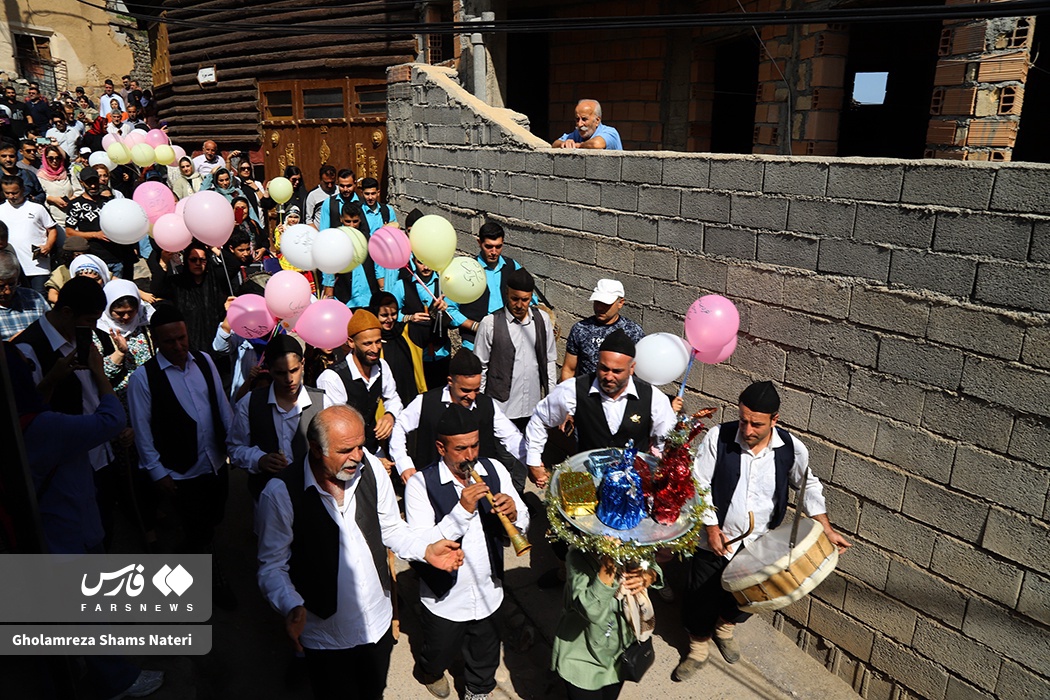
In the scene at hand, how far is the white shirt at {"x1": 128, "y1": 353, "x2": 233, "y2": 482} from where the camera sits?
13.8ft

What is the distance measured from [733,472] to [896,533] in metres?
0.94

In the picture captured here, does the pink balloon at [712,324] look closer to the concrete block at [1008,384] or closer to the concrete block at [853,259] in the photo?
the concrete block at [853,259]

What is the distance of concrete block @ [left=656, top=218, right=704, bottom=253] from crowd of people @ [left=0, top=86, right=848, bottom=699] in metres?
0.67

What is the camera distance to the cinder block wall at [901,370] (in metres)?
3.33

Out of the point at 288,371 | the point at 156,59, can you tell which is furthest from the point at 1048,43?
the point at 156,59

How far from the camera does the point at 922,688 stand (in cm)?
386

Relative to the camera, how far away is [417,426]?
4426 millimetres

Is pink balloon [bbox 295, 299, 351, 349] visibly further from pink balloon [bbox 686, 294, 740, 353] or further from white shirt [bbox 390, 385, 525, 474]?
pink balloon [bbox 686, 294, 740, 353]

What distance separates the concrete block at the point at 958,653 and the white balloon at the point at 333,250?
491 cm

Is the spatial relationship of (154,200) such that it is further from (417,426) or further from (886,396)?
(886,396)

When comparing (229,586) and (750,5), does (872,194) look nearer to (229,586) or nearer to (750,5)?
(229,586)

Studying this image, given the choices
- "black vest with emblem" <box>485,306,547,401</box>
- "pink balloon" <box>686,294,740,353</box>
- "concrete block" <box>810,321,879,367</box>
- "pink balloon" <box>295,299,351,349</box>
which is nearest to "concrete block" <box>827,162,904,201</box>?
"concrete block" <box>810,321,879,367</box>

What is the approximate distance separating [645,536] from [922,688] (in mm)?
2102

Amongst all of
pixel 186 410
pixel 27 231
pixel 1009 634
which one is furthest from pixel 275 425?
pixel 27 231
